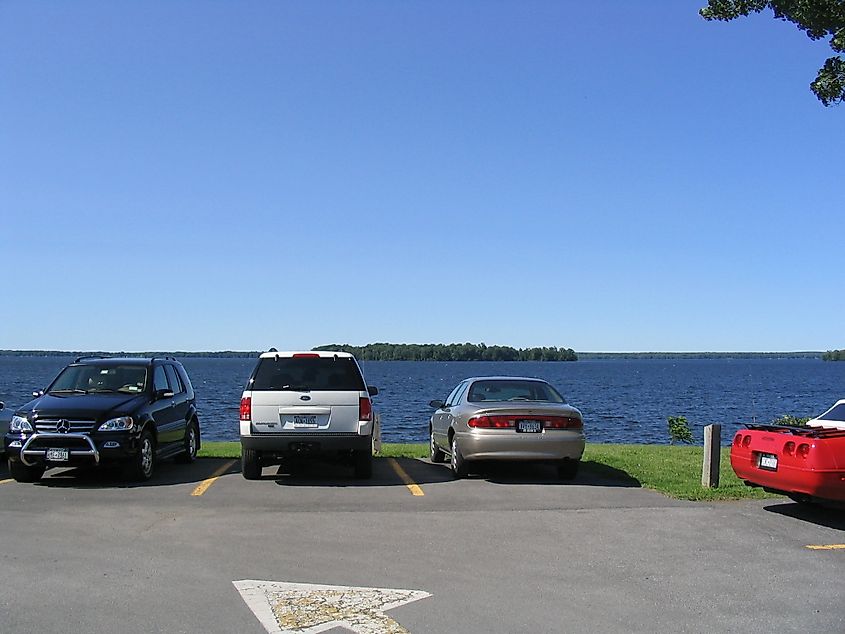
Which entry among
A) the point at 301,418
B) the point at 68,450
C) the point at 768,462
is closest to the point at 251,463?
the point at 301,418

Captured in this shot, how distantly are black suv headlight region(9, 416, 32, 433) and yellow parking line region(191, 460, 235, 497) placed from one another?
8.30 ft

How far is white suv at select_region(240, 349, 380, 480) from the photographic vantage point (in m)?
12.9

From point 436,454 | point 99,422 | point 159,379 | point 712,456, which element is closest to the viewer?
point 712,456

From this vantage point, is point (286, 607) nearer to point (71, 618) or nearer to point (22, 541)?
point (71, 618)

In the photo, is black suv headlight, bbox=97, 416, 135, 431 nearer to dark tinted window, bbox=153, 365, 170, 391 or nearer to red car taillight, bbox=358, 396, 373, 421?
dark tinted window, bbox=153, 365, 170, 391

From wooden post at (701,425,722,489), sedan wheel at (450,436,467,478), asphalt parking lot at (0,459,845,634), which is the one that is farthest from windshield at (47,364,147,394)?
wooden post at (701,425,722,489)

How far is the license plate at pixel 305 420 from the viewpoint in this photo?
1298 cm

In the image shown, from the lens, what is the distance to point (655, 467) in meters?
15.0

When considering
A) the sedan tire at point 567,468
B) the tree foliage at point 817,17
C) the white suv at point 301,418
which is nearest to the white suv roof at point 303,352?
the white suv at point 301,418

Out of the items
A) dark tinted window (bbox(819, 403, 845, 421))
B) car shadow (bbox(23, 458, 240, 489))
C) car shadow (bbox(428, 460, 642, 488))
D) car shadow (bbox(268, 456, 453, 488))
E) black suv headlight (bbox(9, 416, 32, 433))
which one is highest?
dark tinted window (bbox(819, 403, 845, 421))

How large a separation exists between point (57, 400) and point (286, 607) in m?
8.26

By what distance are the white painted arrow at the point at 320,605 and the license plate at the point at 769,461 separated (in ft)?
16.3

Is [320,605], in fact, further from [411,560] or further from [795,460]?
[795,460]

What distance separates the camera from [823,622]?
6.25 m
